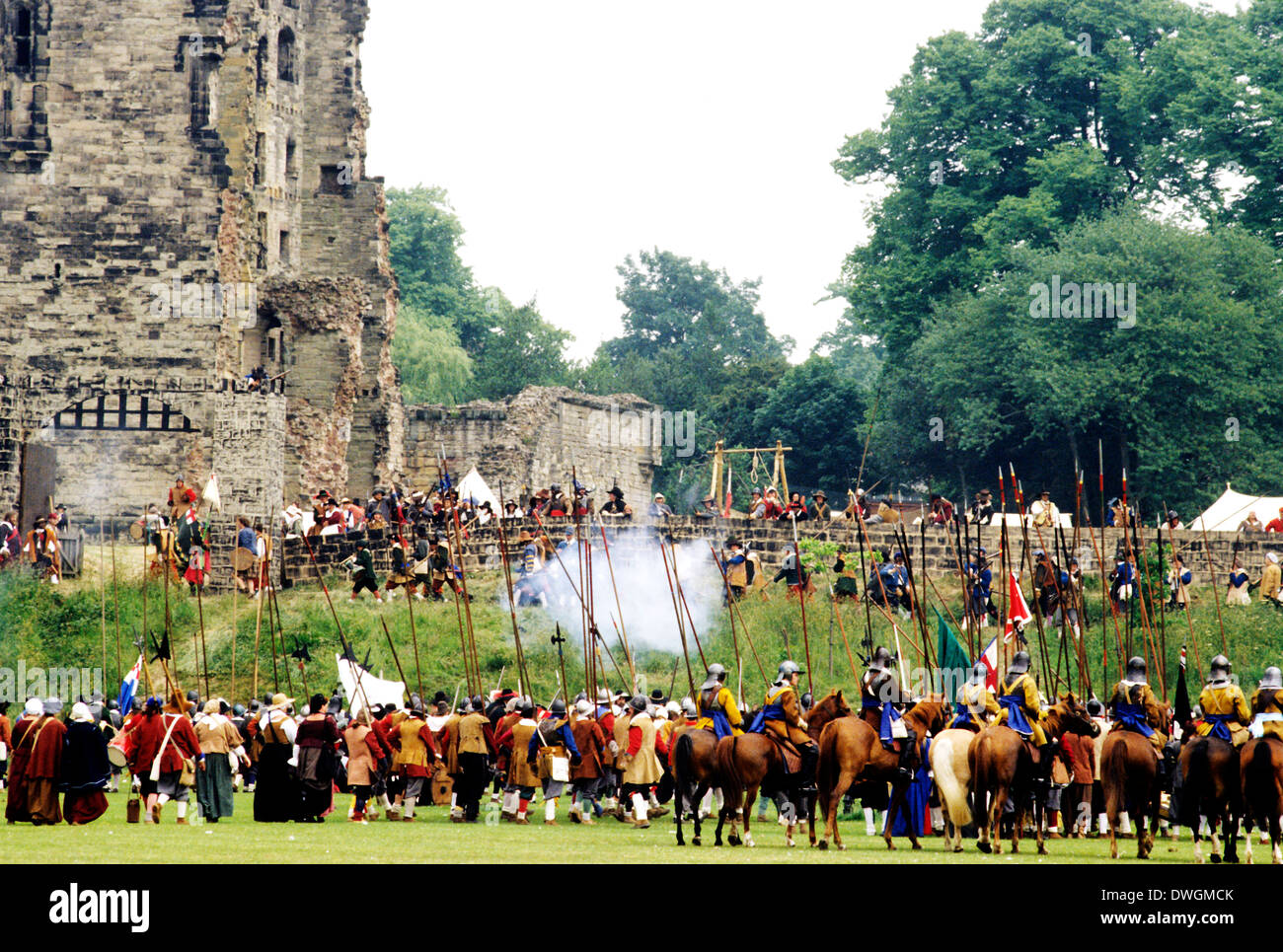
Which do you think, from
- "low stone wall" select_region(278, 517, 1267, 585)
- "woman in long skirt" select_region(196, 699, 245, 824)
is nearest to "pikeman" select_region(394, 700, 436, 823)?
"woman in long skirt" select_region(196, 699, 245, 824)

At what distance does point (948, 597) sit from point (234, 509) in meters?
15.2

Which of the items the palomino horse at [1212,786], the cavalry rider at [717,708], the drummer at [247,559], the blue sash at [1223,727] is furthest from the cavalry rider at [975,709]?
the drummer at [247,559]

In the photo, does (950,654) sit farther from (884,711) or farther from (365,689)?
(365,689)

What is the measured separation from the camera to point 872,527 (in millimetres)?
40375

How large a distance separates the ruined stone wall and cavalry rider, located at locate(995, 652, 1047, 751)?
115 ft

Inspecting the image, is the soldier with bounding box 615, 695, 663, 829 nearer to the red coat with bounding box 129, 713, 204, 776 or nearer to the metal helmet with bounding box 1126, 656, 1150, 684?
the red coat with bounding box 129, 713, 204, 776

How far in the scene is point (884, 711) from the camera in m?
19.0

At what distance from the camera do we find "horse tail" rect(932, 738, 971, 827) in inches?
725

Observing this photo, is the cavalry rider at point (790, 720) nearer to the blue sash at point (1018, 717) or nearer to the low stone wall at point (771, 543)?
the blue sash at point (1018, 717)

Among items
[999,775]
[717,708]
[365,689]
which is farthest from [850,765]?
[365,689]

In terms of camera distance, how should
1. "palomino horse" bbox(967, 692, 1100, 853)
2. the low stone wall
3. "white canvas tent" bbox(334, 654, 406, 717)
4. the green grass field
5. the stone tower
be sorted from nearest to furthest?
the green grass field, "palomino horse" bbox(967, 692, 1100, 853), "white canvas tent" bbox(334, 654, 406, 717), the low stone wall, the stone tower

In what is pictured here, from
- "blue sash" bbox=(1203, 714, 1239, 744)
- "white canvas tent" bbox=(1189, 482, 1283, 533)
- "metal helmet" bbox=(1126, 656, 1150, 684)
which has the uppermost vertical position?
"white canvas tent" bbox=(1189, 482, 1283, 533)

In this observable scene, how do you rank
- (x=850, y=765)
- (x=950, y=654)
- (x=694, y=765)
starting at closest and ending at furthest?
1. (x=850, y=765)
2. (x=694, y=765)
3. (x=950, y=654)

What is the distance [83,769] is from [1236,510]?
1210 inches
